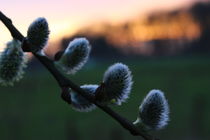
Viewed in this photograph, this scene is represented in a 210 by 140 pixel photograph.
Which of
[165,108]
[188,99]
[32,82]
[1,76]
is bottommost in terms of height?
[188,99]

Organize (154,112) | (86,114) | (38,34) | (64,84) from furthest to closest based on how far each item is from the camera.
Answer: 1. (86,114)
2. (154,112)
3. (38,34)
4. (64,84)

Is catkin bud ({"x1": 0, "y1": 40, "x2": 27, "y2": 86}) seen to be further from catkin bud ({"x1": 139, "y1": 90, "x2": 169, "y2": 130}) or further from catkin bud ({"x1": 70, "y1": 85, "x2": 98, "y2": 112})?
catkin bud ({"x1": 139, "y1": 90, "x2": 169, "y2": 130})

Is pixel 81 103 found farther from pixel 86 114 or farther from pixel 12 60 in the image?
pixel 86 114

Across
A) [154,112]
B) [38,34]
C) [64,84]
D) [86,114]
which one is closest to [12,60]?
[38,34]

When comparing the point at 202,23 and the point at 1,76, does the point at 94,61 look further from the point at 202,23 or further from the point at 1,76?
the point at 1,76

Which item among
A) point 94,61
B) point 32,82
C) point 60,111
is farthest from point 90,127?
point 94,61

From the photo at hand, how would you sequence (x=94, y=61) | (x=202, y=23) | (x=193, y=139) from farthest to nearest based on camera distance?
(x=94, y=61)
(x=202, y=23)
(x=193, y=139)
